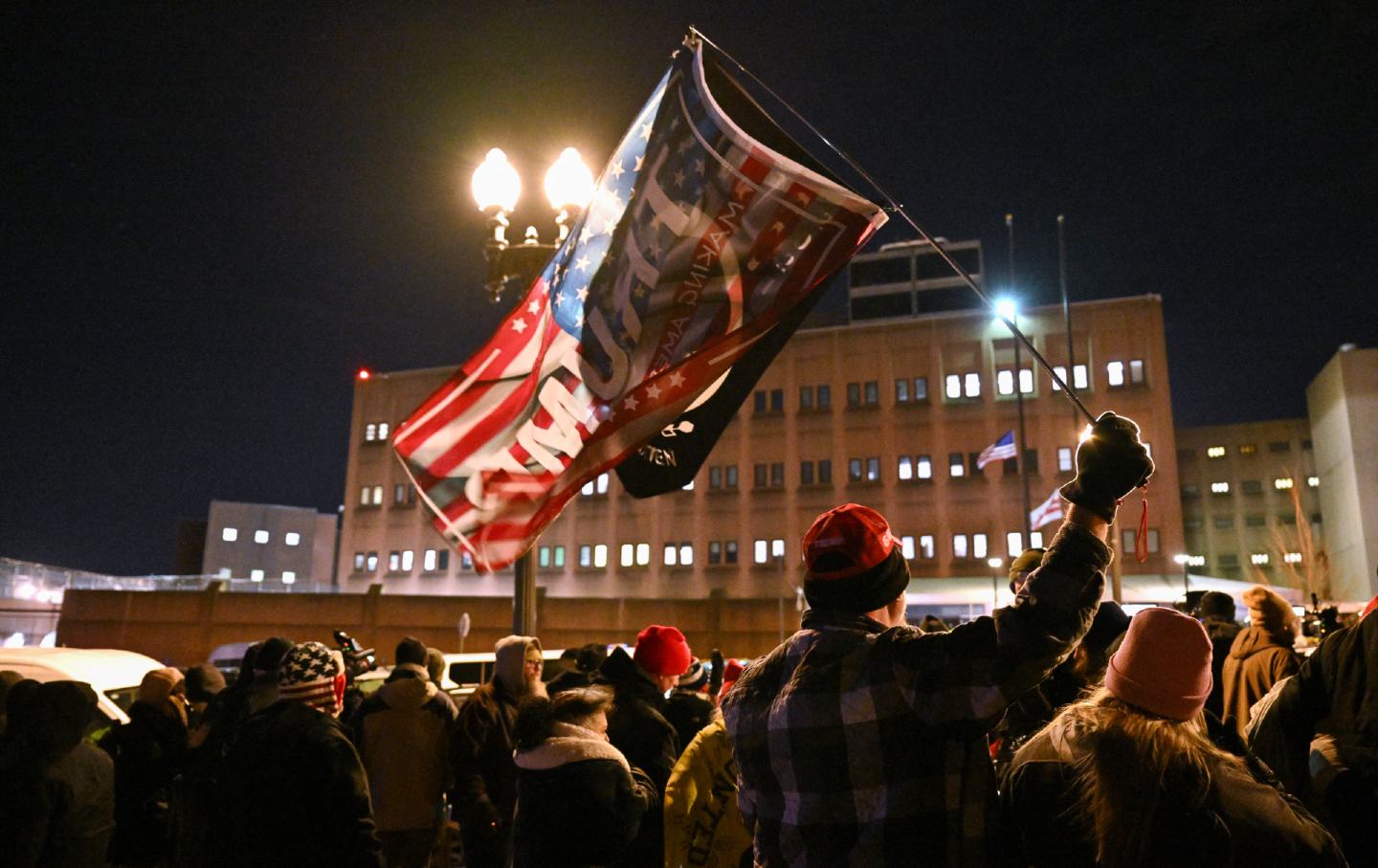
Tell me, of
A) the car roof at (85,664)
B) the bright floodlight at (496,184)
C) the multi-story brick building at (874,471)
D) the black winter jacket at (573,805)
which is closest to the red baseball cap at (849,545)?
the black winter jacket at (573,805)

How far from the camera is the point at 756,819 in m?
2.74

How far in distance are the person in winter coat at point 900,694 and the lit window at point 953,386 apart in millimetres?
46615

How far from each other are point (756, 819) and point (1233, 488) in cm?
8189

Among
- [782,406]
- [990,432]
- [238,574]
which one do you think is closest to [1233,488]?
[990,432]

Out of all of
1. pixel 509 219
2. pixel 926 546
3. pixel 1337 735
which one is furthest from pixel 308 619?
pixel 1337 735

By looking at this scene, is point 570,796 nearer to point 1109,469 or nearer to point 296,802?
point 296,802

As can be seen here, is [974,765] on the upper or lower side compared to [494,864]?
upper

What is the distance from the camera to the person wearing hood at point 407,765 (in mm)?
6480

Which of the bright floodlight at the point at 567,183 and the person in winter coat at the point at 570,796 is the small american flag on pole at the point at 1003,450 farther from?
the person in winter coat at the point at 570,796

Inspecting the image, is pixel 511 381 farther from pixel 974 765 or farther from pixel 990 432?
pixel 990 432

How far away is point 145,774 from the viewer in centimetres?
627

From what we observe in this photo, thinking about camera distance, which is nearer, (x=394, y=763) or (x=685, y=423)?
(x=685, y=423)

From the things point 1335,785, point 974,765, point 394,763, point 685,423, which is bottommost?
point 394,763

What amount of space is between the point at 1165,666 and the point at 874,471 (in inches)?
1840
